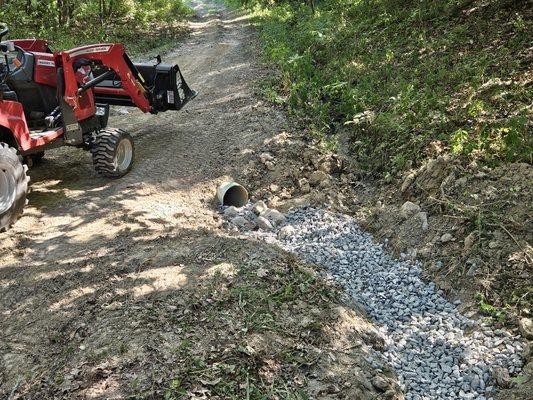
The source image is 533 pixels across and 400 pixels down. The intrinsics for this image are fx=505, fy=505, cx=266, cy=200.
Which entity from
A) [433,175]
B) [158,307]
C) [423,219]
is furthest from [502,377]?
[433,175]

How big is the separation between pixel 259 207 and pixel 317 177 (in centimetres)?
112

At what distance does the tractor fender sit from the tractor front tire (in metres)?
1.07

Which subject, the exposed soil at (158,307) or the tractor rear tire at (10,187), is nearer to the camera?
the exposed soil at (158,307)

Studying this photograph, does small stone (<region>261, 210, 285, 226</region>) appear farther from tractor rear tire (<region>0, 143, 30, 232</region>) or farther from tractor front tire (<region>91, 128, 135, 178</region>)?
tractor rear tire (<region>0, 143, 30, 232</region>)

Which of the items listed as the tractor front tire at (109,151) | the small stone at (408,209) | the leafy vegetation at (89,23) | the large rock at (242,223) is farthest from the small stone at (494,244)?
the leafy vegetation at (89,23)

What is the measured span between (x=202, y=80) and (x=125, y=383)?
33.5 feet

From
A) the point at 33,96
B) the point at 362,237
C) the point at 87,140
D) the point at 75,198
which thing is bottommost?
the point at 362,237

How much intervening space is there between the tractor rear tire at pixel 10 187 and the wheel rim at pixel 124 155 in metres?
1.82

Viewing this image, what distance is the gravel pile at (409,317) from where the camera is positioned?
13.9ft

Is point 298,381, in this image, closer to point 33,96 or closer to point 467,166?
point 467,166

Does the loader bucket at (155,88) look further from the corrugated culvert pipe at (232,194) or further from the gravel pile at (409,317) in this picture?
the gravel pile at (409,317)

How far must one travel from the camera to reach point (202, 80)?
42.2 ft

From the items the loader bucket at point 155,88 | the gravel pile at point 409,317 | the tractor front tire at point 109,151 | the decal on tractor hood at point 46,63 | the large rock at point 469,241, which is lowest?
the gravel pile at point 409,317

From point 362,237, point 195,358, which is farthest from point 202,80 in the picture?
point 195,358
